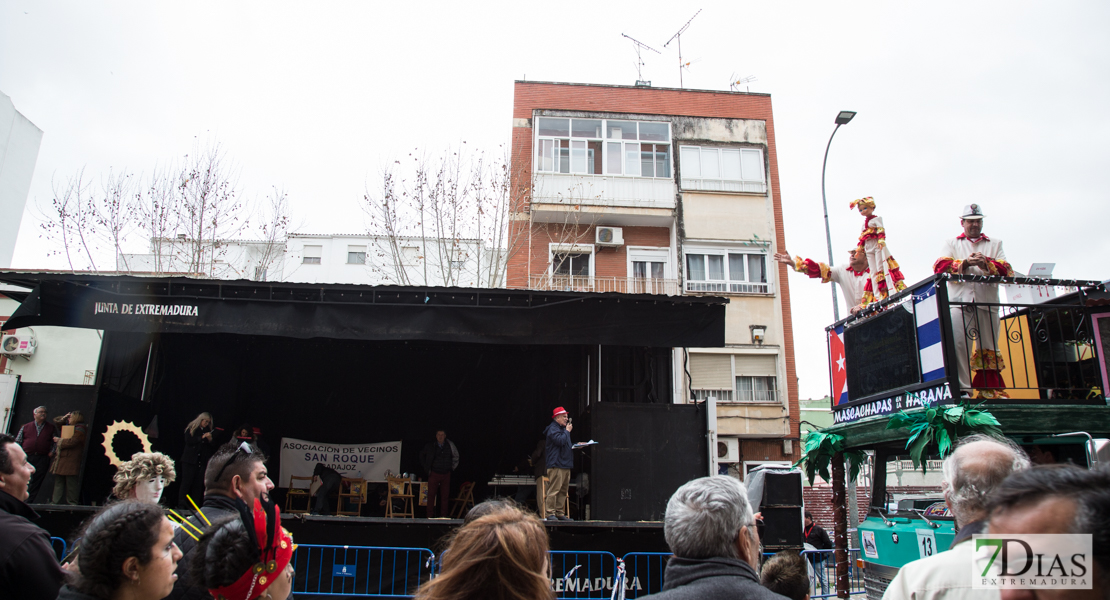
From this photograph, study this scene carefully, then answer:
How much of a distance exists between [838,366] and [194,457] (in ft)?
32.2

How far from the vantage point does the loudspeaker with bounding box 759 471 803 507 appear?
9133mm

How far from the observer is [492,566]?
1817 mm

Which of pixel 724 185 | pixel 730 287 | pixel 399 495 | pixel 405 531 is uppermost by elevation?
pixel 724 185

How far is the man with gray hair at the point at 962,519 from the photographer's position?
6.48 feet

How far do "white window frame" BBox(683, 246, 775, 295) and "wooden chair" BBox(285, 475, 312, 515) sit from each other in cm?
1425

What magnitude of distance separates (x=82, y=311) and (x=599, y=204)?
15.6m

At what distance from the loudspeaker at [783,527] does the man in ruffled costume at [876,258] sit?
3.12 meters

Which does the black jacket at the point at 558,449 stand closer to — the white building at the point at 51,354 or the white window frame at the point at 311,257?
the white building at the point at 51,354

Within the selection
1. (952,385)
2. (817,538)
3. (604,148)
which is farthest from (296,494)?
(604,148)

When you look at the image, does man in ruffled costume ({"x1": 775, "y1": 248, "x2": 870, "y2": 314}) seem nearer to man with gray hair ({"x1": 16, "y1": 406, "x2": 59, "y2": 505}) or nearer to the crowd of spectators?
the crowd of spectators

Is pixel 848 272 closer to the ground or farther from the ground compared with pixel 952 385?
farther from the ground

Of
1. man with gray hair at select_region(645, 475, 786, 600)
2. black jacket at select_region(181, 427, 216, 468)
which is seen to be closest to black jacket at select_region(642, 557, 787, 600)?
man with gray hair at select_region(645, 475, 786, 600)

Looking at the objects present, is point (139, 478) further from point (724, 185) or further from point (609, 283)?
point (724, 185)

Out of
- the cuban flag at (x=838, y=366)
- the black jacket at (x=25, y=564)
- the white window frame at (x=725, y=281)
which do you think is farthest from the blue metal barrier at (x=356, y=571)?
the white window frame at (x=725, y=281)
